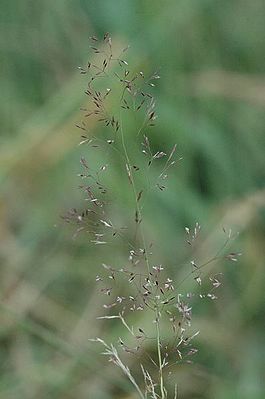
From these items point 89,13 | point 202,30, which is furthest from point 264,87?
point 89,13

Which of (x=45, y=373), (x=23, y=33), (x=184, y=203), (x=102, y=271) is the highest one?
(x=23, y=33)

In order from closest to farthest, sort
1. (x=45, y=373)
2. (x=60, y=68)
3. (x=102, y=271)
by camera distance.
Result: (x=45, y=373)
(x=102, y=271)
(x=60, y=68)

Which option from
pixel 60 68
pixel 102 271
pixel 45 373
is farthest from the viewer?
pixel 60 68

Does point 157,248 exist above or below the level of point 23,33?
below

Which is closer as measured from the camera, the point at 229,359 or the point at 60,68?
the point at 229,359

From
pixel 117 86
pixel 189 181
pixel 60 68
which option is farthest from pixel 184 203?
pixel 60 68

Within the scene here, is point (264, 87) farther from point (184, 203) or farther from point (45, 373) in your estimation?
point (45, 373)

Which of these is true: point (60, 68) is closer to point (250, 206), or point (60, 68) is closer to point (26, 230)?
point (26, 230)
